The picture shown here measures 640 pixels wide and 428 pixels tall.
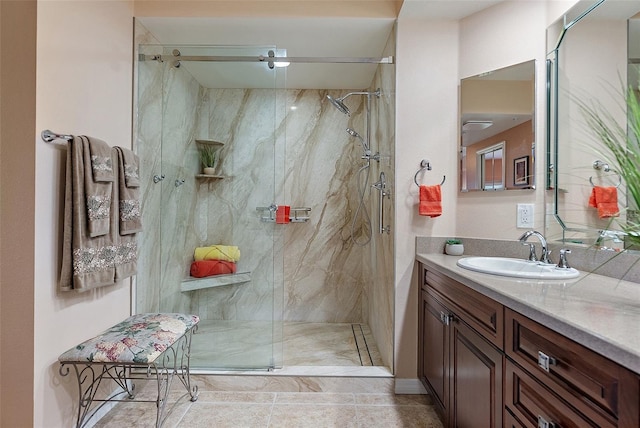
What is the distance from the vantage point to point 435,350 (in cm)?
179

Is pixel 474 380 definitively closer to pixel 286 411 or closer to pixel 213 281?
pixel 286 411

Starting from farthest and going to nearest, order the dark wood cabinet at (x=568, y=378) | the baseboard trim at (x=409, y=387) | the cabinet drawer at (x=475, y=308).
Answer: the baseboard trim at (x=409, y=387)
the cabinet drawer at (x=475, y=308)
the dark wood cabinet at (x=568, y=378)

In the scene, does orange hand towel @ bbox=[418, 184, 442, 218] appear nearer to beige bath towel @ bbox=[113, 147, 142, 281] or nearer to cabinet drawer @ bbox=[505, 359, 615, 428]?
cabinet drawer @ bbox=[505, 359, 615, 428]

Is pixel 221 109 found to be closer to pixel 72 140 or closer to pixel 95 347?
pixel 72 140

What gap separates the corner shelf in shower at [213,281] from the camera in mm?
2502

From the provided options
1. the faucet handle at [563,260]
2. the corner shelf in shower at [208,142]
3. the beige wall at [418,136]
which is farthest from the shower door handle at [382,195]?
the corner shelf in shower at [208,142]

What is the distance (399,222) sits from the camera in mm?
2123

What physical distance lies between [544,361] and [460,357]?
603mm

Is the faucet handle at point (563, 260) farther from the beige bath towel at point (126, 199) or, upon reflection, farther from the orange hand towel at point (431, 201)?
the beige bath towel at point (126, 199)

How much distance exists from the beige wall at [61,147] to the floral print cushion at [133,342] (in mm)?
128

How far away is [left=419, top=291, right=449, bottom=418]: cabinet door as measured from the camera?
5.39ft

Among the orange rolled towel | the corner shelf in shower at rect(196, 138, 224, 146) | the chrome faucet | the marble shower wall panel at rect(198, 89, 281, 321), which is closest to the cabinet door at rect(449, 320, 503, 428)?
the chrome faucet

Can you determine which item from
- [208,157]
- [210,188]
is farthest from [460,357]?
[208,157]

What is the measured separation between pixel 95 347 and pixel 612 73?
2667mm
